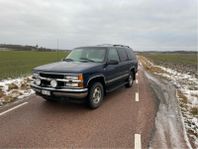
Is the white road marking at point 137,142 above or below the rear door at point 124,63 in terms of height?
below

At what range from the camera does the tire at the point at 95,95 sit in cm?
618

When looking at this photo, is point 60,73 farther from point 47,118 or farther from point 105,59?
point 105,59

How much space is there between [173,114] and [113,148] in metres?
2.98

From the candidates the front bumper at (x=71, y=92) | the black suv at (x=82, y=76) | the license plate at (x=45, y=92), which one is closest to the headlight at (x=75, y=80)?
the black suv at (x=82, y=76)

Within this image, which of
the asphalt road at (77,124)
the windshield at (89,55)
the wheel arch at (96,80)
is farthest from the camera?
the windshield at (89,55)

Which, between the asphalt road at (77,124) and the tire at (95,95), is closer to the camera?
the asphalt road at (77,124)

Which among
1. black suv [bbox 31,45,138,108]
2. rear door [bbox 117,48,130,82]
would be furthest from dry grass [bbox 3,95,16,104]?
rear door [bbox 117,48,130,82]

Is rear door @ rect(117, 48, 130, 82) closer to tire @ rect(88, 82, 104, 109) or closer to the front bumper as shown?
tire @ rect(88, 82, 104, 109)

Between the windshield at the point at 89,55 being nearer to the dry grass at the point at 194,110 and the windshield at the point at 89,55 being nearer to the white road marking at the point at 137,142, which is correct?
the white road marking at the point at 137,142

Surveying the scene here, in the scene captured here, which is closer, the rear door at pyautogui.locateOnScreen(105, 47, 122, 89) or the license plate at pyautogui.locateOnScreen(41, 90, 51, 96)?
the license plate at pyautogui.locateOnScreen(41, 90, 51, 96)

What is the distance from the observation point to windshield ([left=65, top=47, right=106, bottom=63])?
7055mm

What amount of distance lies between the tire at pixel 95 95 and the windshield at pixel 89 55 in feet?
3.05

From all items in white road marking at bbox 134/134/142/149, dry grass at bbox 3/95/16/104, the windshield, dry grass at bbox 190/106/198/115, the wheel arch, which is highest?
the windshield

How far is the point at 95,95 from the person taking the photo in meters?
6.50
